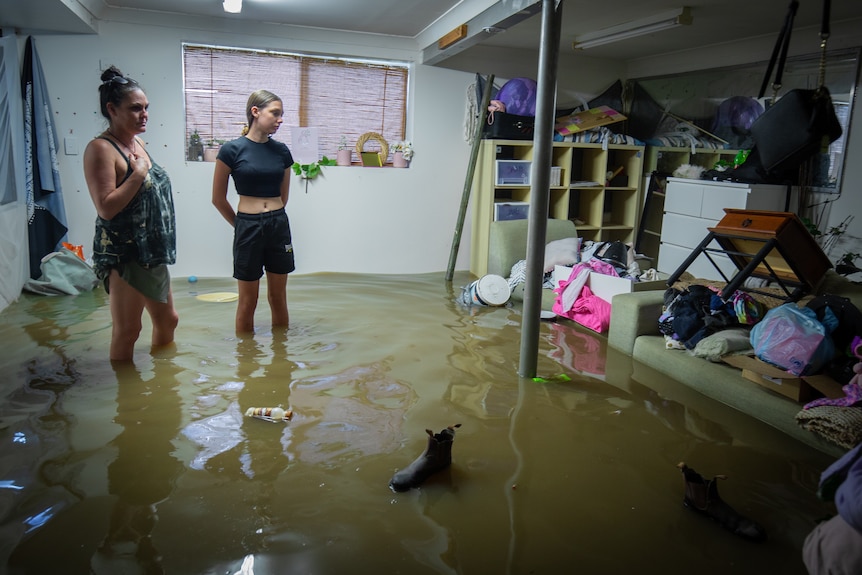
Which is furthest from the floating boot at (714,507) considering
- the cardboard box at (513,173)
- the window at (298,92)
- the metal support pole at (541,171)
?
the window at (298,92)

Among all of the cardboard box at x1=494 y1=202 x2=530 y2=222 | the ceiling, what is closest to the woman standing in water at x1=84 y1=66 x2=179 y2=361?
the ceiling

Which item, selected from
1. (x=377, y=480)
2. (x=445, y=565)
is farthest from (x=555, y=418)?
(x=445, y=565)

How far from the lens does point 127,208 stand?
3.02 metres

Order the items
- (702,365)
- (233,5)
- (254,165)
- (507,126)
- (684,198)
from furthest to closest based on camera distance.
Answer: (507,126) < (684,198) < (233,5) < (254,165) < (702,365)

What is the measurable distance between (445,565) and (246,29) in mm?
5247

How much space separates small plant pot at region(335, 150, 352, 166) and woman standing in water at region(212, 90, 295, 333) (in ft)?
7.56

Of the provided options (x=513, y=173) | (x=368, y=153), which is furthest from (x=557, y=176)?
(x=368, y=153)

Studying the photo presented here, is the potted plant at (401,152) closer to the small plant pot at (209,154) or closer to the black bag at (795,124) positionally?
the small plant pot at (209,154)

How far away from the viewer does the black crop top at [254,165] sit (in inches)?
145

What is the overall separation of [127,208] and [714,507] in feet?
9.37

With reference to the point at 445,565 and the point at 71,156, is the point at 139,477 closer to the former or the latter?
the point at 445,565

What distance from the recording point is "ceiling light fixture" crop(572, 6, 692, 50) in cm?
468

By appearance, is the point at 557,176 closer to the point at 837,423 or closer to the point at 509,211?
the point at 509,211

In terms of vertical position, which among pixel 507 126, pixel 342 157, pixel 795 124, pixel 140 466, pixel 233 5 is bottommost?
pixel 140 466
